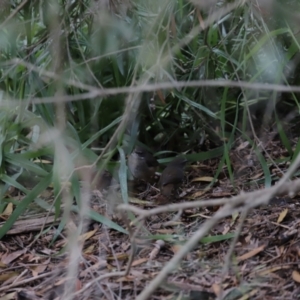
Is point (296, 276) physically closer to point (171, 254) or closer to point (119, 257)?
point (171, 254)

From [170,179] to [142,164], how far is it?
0.15 meters

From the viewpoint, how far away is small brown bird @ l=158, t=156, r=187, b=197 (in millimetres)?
2119

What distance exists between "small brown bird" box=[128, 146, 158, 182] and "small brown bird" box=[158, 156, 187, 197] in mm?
85

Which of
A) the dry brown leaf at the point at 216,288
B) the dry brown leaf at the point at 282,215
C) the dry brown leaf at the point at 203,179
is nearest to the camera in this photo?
the dry brown leaf at the point at 216,288

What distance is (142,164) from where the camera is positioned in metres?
2.20

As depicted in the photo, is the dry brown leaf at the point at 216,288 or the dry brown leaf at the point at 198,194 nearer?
the dry brown leaf at the point at 216,288

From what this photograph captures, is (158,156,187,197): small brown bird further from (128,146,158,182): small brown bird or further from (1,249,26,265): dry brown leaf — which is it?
(1,249,26,265): dry brown leaf

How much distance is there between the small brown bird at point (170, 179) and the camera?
2.12 m

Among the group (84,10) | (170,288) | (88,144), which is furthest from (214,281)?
(84,10)

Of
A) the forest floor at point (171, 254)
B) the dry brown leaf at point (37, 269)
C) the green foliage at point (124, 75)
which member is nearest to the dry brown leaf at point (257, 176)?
the forest floor at point (171, 254)

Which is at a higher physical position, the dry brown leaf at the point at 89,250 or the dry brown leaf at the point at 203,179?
the dry brown leaf at the point at 89,250

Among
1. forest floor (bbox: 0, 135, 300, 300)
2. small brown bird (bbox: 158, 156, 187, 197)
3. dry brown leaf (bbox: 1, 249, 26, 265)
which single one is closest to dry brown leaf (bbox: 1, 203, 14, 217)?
forest floor (bbox: 0, 135, 300, 300)

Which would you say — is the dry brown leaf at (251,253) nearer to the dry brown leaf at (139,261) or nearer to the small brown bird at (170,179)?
the dry brown leaf at (139,261)

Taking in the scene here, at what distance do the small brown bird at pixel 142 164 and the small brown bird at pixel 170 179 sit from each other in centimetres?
8
